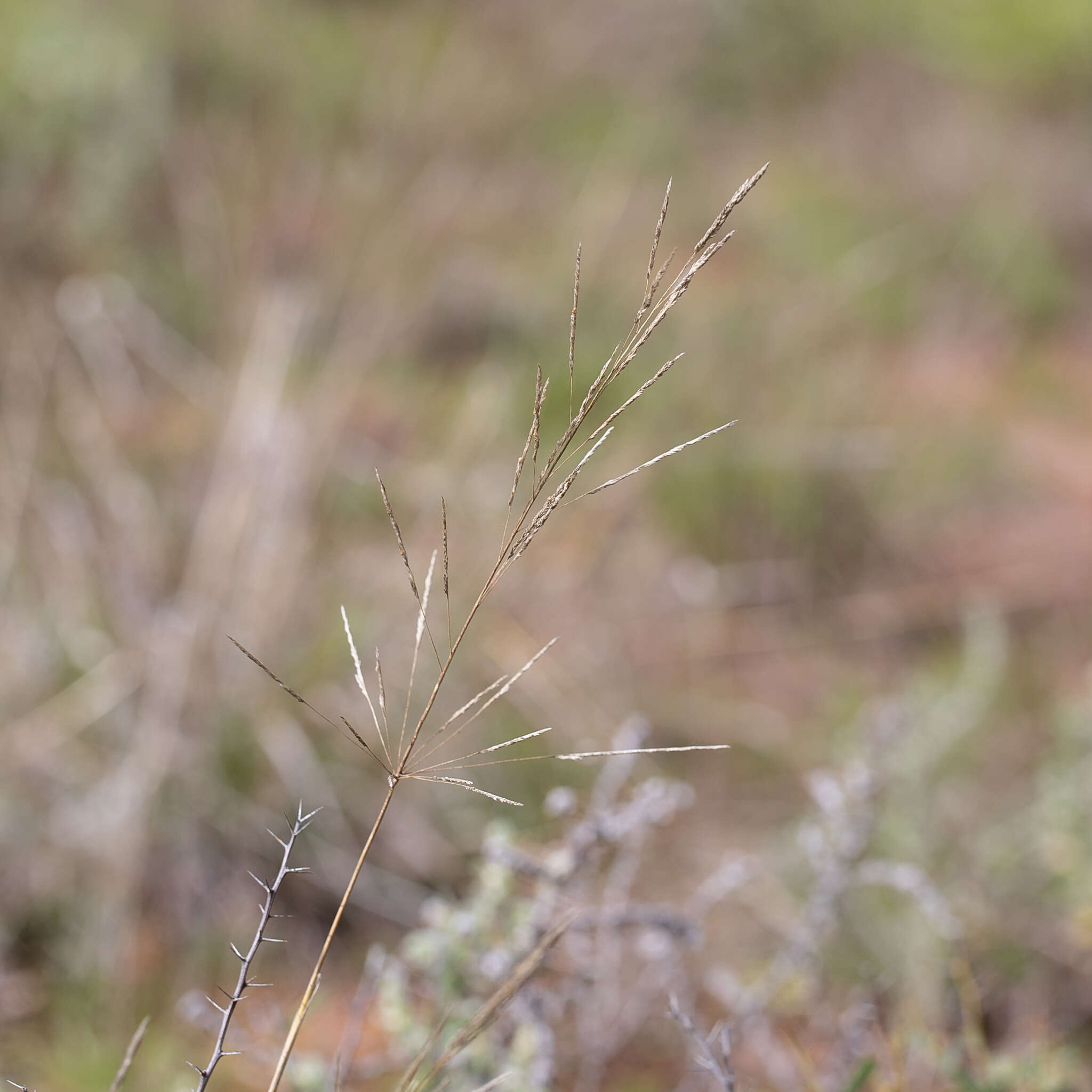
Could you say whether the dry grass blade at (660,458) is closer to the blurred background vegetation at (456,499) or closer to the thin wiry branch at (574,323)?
the thin wiry branch at (574,323)

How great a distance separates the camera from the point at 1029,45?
7312 millimetres

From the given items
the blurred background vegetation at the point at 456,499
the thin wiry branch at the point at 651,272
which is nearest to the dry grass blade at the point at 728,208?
the thin wiry branch at the point at 651,272

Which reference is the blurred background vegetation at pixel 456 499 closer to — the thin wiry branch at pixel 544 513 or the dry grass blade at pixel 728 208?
the thin wiry branch at pixel 544 513

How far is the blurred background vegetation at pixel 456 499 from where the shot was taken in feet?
4.75

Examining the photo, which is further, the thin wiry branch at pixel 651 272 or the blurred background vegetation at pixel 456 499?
the blurred background vegetation at pixel 456 499

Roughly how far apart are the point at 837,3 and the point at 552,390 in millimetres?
6398

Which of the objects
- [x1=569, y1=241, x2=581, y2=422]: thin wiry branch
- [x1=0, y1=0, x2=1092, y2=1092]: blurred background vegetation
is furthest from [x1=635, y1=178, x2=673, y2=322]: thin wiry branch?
[x1=0, y1=0, x2=1092, y2=1092]: blurred background vegetation

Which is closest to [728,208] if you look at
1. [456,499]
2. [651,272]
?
[651,272]

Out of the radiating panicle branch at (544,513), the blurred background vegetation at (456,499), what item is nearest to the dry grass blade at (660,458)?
the radiating panicle branch at (544,513)

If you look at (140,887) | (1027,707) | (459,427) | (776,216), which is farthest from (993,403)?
(140,887)

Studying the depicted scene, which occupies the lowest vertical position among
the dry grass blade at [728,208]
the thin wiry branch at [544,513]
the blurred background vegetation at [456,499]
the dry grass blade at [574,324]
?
the blurred background vegetation at [456,499]

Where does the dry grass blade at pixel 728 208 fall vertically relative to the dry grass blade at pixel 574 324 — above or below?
above

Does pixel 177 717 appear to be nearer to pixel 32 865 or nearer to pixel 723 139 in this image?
pixel 32 865

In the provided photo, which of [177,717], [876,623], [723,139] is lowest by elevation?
[876,623]
